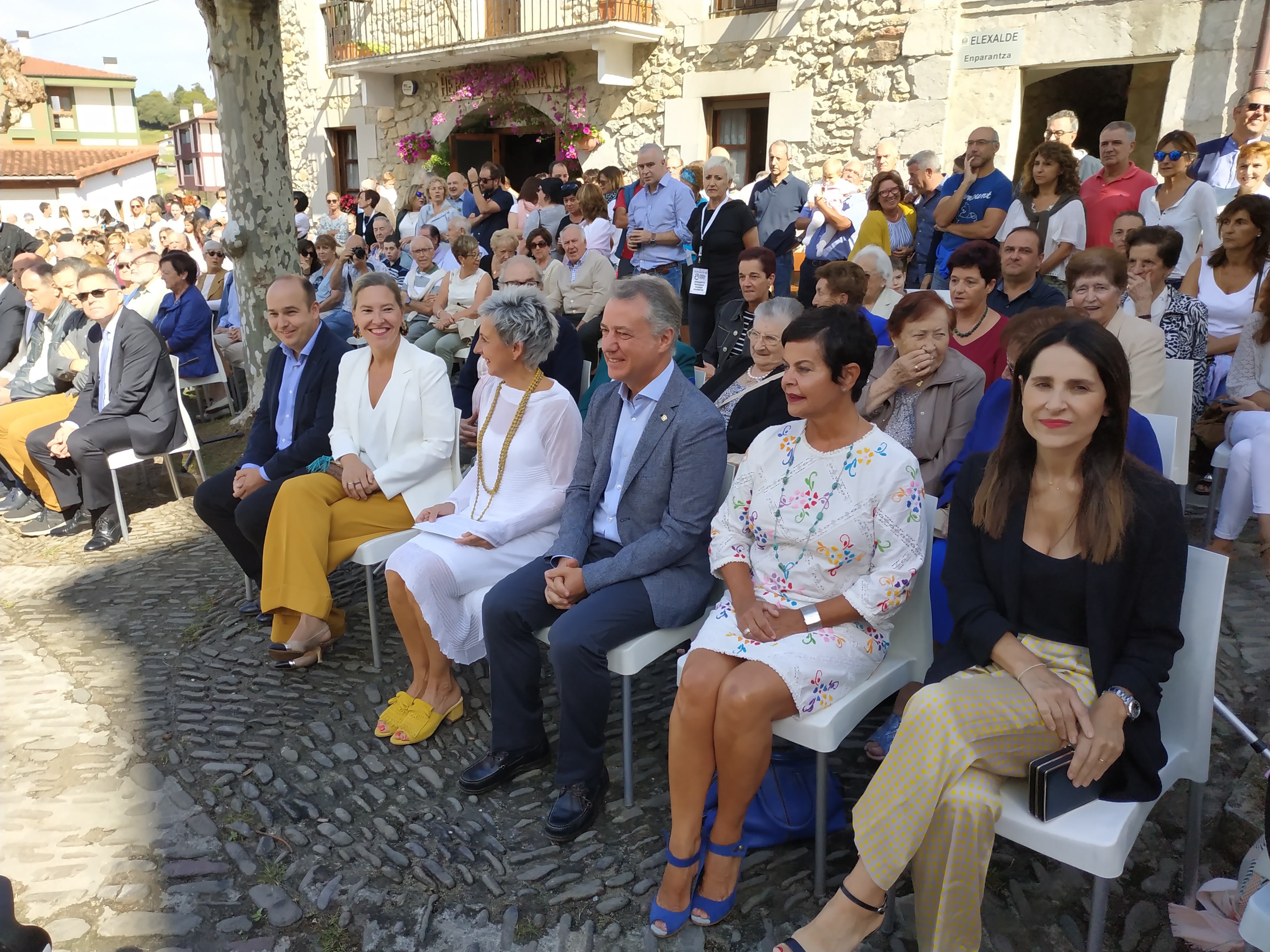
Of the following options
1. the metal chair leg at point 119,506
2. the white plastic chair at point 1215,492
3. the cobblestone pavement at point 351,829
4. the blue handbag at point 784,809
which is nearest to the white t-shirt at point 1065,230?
the white plastic chair at point 1215,492

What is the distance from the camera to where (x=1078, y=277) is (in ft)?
11.5

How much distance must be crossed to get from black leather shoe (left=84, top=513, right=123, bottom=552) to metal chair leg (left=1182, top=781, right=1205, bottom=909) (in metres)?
5.40

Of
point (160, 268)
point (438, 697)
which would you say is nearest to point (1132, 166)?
point (438, 697)

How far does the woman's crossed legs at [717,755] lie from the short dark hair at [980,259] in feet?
6.77

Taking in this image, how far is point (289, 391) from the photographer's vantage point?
4.30 metres

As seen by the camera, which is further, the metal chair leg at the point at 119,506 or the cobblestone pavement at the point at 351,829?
the metal chair leg at the point at 119,506

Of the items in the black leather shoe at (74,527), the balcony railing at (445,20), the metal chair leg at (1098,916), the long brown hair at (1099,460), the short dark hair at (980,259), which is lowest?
the black leather shoe at (74,527)

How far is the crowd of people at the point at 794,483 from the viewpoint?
6.78 ft

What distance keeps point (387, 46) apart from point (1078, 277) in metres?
15.6

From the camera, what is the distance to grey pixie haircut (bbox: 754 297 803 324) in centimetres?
357

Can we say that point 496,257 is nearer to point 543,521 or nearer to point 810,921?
point 543,521

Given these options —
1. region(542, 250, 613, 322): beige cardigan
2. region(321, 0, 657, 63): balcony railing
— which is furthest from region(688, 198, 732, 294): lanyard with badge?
Answer: region(321, 0, 657, 63): balcony railing

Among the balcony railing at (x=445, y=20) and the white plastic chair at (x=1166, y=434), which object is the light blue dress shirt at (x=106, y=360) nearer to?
the white plastic chair at (x=1166, y=434)

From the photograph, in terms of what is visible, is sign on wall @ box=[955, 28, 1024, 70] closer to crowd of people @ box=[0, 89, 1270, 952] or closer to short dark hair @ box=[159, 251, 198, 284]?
crowd of people @ box=[0, 89, 1270, 952]
